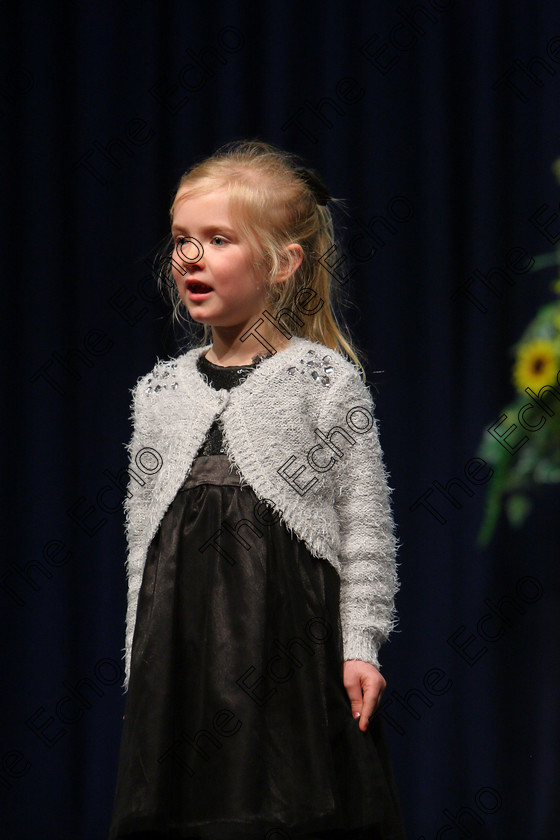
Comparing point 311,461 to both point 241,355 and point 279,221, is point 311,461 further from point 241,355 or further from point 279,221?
point 279,221

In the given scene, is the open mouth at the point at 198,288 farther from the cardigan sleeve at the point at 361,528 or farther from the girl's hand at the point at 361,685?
the girl's hand at the point at 361,685

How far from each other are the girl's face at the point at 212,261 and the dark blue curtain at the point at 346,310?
0.60 m

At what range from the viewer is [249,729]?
1.14 meters

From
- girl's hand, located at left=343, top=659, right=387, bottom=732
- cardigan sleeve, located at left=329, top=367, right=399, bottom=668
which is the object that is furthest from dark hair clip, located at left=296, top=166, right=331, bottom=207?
girl's hand, located at left=343, top=659, right=387, bottom=732

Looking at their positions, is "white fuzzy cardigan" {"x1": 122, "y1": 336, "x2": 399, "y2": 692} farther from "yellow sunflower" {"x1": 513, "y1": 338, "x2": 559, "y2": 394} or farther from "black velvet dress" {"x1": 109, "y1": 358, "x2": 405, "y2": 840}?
"yellow sunflower" {"x1": 513, "y1": 338, "x2": 559, "y2": 394}

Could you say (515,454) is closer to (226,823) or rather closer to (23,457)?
(226,823)

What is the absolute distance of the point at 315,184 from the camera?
140 centimetres

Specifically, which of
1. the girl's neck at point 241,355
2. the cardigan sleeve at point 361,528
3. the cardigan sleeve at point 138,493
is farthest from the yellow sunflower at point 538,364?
the cardigan sleeve at point 138,493

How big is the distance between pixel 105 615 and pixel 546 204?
1140 millimetres

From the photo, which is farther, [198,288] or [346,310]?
[346,310]

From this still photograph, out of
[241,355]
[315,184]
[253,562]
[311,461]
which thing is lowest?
[253,562]

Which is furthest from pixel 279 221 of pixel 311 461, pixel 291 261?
pixel 311 461

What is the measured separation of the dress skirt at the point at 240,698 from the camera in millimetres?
1136

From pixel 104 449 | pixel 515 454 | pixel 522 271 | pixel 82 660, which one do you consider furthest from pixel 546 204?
pixel 82 660
